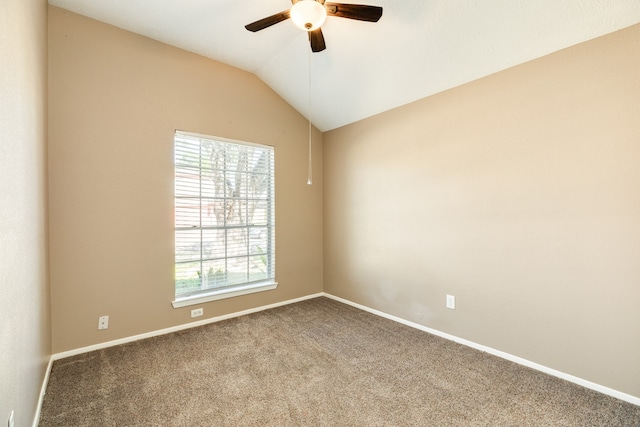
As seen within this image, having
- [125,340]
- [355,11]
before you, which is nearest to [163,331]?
[125,340]

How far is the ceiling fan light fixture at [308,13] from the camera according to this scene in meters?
1.79

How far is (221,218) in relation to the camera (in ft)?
11.0

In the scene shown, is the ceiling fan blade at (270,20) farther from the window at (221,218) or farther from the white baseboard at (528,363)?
the white baseboard at (528,363)

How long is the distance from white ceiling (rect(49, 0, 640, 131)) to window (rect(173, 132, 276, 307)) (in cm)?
99

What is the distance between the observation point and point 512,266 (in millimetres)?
2398

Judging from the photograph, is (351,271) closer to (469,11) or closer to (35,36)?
(469,11)

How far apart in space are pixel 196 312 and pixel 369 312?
6.61 ft

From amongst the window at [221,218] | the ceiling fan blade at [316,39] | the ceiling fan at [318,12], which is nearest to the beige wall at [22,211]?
the window at [221,218]

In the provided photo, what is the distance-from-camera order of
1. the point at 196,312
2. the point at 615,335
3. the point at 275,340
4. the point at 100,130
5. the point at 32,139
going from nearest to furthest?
the point at 32,139 → the point at 615,335 → the point at 100,130 → the point at 275,340 → the point at 196,312

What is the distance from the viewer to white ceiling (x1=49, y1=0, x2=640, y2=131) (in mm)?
1993

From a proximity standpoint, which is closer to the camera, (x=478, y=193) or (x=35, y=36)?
(x=35, y=36)

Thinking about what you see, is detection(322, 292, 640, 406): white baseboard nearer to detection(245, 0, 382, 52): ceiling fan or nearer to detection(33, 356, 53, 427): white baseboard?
detection(245, 0, 382, 52): ceiling fan

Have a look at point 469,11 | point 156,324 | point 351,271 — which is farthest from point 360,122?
point 156,324

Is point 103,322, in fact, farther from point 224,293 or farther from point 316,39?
point 316,39
